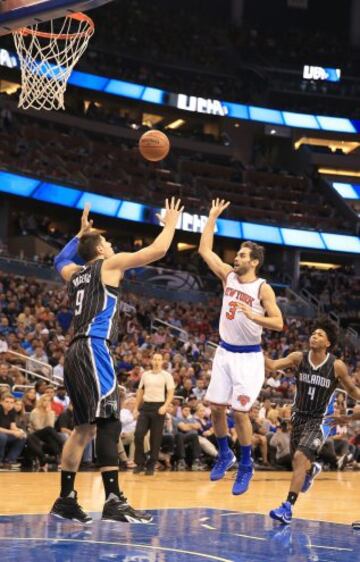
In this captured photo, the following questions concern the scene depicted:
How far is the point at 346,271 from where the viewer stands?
43.0 m

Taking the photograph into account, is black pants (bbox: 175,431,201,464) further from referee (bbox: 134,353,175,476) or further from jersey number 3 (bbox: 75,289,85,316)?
jersey number 3 (bbox: 75,289,85,316)

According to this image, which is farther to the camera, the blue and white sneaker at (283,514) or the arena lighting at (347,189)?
the arena lighting at (347,189)

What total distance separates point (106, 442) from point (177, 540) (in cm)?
99

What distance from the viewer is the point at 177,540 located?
715cm

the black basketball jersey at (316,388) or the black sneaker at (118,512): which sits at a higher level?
the black basketball jersey at (316,388)

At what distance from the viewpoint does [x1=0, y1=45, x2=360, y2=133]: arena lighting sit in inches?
1587

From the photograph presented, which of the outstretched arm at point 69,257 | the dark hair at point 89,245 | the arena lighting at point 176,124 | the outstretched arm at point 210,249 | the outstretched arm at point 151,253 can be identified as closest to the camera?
the outstretched arm at point 151,253

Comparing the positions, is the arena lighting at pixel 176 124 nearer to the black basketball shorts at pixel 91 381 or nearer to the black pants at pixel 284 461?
the black pants at pixel 284 461

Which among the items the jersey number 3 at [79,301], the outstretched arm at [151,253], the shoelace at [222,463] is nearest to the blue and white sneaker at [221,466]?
the shoelace at [222,463]

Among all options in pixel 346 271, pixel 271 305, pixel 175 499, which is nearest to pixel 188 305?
pixel 346 271

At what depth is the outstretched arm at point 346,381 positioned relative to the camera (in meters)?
9.05

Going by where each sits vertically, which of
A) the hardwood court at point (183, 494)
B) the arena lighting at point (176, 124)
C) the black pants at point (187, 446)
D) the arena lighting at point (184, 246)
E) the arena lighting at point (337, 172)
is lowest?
the hardwood court at point (183, 494)

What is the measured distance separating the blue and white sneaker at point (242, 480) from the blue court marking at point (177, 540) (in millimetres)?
276

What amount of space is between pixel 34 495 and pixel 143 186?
93.1ft
